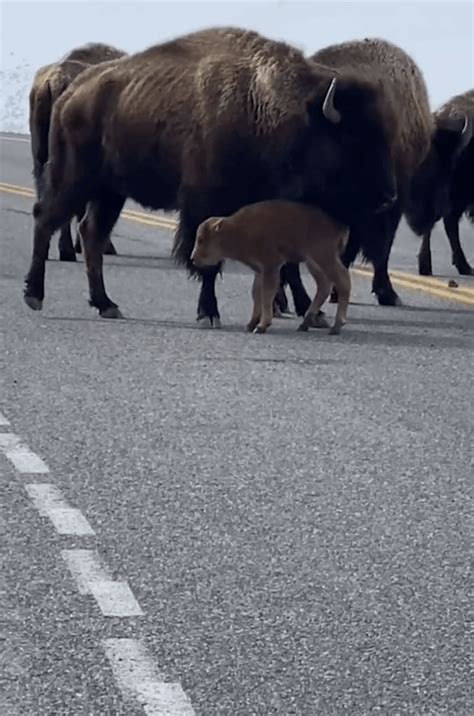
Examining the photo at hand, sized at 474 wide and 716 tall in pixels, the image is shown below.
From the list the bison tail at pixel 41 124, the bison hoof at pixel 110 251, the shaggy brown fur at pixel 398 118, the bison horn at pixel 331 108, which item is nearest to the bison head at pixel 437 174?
the shaggy brown fur at pixel 398 118

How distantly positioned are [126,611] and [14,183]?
1035 inches

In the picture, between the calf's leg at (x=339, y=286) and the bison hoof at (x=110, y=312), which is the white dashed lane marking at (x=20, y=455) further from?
the bison hoof at (x=110, y=312)

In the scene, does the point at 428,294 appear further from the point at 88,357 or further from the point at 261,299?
the point at 88,357

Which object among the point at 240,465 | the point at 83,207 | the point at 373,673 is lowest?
the point at 83,207

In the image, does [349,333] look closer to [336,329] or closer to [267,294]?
[336,329]

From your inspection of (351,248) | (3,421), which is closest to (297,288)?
(351,248)

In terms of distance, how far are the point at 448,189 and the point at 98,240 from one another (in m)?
3.29

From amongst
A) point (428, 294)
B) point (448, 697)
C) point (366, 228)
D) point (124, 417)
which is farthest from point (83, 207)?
point (448, 697)

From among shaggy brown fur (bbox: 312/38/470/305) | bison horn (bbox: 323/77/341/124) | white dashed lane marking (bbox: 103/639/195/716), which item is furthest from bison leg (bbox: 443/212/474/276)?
white dashed lane marking (bbox: 103/639/195/716)

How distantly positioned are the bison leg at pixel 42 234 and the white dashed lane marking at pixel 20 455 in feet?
17.5

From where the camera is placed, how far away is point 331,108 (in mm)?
13297

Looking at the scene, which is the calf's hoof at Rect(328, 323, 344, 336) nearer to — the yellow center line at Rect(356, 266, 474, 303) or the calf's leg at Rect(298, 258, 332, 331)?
the calf's leg at Rect(298, 258, 332, 331)

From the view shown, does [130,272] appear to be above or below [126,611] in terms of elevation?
below

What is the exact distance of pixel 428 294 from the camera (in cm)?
1591
